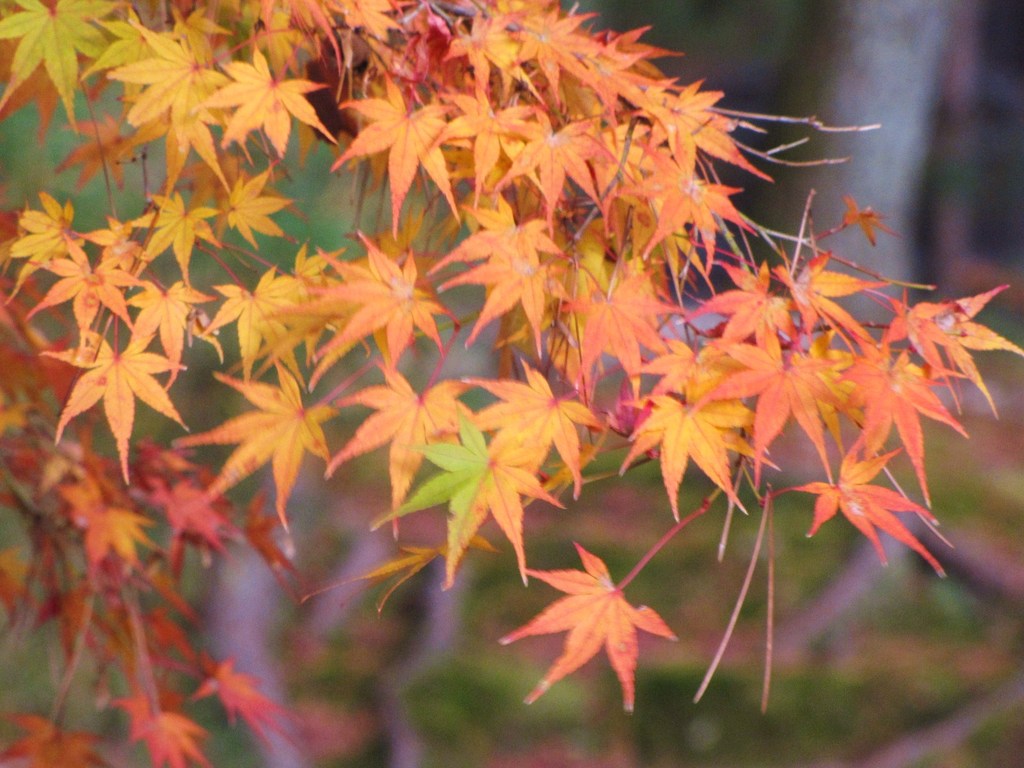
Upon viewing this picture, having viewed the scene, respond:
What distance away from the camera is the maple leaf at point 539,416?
659mm

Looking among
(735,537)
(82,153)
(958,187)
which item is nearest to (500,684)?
(735,537)

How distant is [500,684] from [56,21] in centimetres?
261

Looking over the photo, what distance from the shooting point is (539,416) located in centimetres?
67

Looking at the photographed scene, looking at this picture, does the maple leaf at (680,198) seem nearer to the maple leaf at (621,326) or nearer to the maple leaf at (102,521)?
the maple leaf at (621,326)

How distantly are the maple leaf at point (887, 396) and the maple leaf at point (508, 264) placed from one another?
0.73ft

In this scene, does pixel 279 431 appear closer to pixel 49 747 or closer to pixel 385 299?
pixel 385 299

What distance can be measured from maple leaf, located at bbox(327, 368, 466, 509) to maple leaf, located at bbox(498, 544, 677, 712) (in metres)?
0.11

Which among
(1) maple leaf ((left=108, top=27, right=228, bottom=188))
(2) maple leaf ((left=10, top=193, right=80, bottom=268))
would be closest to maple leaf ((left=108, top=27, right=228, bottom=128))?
(1) maple leaf ((left=108, top=27, right=228, bottom=188))

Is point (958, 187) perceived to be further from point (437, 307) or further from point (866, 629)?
point (437, 307)

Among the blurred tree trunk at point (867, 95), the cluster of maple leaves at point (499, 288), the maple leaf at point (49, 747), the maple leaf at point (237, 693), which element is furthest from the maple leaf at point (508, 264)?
the blurred tree trunk at point (867, 95)

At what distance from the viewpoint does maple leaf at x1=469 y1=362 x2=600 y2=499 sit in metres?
0.66

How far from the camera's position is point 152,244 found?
0.73 meters

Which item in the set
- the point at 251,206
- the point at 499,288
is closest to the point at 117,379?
the point at 251,206

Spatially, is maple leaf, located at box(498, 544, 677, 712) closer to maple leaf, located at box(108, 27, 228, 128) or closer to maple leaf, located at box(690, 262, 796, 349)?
maple leaf, located at box(690, 262, 796, 349)
